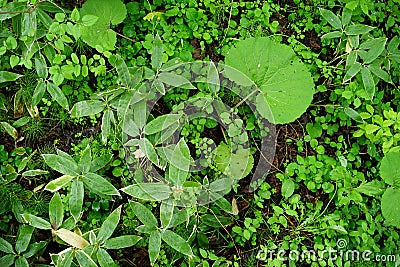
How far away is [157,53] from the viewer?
242cm

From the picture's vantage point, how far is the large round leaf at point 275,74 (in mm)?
2568

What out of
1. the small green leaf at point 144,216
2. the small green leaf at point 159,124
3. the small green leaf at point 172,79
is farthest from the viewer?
the small green leaf at point 172,79

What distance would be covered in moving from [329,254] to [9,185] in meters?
1.71

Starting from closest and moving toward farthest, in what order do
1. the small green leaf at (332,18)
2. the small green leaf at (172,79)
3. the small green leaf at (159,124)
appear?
the small green leaf at (159,124), the small green leaf at (172,79), the small green leaf at (332,18)

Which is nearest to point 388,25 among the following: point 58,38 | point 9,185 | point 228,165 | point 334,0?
point 334,0

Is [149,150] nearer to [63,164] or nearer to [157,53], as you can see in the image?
[63,164]

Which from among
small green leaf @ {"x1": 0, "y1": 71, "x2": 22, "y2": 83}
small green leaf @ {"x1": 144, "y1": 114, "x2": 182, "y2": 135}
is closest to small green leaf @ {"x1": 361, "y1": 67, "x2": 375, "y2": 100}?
small green leaf @ {"x1": 144, "y1": 114, "x2": 182, "y2": 135}

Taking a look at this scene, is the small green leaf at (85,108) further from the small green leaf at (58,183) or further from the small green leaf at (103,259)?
the small green leaf at (103,259)

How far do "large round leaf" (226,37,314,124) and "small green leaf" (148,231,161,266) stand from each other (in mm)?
911

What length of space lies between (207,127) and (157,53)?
525 mm

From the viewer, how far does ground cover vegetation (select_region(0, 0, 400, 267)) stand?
2.36 m

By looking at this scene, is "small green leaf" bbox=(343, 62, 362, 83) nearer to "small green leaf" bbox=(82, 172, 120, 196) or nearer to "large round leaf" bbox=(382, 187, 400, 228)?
"large round leaf" bbox=(382, 187, 400, 228)

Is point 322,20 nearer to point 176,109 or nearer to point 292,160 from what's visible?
point 292,160

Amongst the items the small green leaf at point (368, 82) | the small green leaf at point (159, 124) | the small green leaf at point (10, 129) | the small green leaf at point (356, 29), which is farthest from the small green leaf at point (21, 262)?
the small green leaf at point (356, 29)
